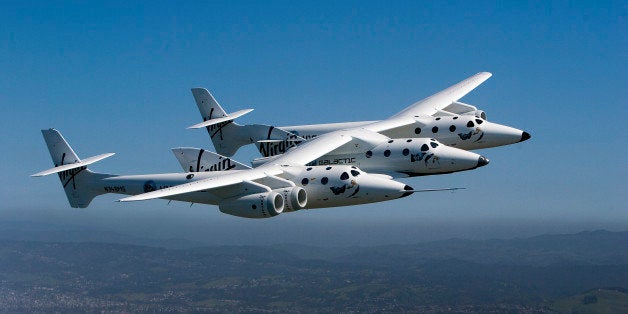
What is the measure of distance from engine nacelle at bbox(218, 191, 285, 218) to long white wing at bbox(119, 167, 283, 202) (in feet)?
3.87

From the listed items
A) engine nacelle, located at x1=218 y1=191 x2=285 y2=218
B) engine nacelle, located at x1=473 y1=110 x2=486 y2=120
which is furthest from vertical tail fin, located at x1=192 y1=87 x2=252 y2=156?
engine nacelle, located at x1=218 y1=191 x2=285 y2=218

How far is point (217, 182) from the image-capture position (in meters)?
37.8

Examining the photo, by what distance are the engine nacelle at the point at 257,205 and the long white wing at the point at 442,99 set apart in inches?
863

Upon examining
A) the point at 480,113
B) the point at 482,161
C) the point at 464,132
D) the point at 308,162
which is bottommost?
the point at 482,161

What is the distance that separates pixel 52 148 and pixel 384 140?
26.9 m

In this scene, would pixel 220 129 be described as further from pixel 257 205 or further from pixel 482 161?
pixel 482 161

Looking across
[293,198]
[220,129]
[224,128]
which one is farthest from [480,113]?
[293,198]

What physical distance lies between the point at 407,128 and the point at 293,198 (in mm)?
17765

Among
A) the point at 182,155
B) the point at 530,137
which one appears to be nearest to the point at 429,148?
the point at 530,137

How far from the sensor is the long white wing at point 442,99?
5769 cm

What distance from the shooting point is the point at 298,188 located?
38.0 m

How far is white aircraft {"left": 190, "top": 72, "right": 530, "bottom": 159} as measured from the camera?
50.6m

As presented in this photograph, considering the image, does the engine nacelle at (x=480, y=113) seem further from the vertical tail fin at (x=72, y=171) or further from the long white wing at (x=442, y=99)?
the vertical tail fin at (x=72, y=171)

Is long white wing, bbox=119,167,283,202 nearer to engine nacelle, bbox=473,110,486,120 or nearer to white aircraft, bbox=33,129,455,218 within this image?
white aircraft, bbox=33,129,455,218
